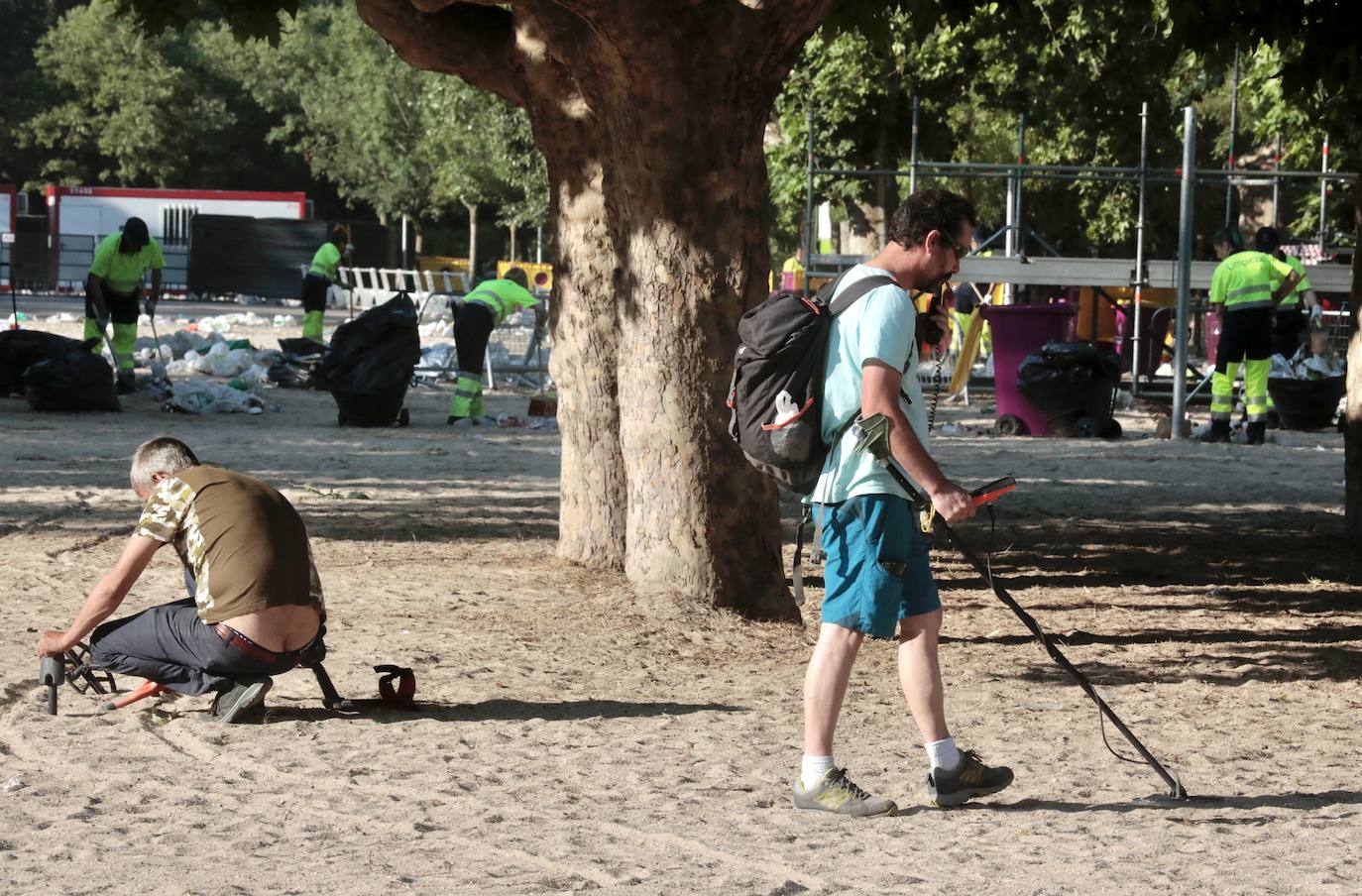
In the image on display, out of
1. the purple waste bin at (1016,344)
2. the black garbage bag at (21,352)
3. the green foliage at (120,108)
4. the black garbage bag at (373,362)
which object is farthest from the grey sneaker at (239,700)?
the green foliage at (120,108)

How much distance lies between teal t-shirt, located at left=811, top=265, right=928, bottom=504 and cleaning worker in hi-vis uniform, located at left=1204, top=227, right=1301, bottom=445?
11719mm

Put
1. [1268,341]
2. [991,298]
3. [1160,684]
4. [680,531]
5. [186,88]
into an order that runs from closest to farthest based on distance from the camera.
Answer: [1160,684], [680,531], [1268,341], [991,298], [186,88]

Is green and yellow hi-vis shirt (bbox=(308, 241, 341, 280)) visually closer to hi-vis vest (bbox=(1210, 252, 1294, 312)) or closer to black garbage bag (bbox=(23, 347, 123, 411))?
black garbage bag (bbox=(23, 347, 123, 411))

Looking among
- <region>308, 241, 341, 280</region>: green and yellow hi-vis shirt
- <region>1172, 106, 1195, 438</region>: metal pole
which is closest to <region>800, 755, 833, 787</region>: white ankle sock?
<region>1172, 106, 1195, 438</region>: metal pole

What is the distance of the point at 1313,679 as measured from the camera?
728 centimetres

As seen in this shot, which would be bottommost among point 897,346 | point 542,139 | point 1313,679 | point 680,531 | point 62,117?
point 1313,679

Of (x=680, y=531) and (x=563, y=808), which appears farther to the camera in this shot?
(x=680, y=531)

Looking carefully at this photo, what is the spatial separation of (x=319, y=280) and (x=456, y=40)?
1269cm

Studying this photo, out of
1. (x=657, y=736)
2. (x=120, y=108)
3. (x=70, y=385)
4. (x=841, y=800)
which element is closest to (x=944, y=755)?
(x=841, y=800)

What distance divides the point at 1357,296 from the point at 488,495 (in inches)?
210

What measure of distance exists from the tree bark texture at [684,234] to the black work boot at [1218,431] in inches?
358

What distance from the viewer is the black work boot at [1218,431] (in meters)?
16.2

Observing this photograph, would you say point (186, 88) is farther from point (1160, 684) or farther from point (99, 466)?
point (1160, 684)

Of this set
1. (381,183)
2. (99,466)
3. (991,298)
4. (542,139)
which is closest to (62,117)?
(381,183)
